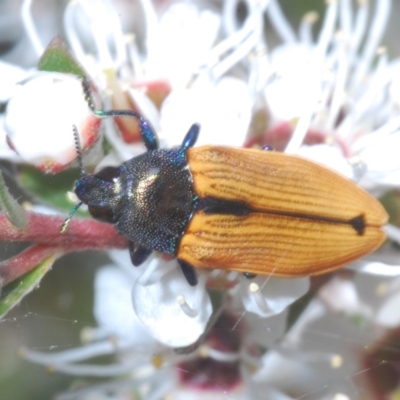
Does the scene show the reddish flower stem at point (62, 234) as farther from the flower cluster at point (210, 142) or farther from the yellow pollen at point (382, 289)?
the yellow pollen at point (382, 289)

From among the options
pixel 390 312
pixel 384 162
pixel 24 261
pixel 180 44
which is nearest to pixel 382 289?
pixel 390 312

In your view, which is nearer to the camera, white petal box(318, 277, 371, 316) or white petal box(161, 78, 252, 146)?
white petal box(161, 78, 252, 146)

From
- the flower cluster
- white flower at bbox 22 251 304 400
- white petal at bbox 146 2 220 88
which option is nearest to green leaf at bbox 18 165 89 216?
the flower cluster

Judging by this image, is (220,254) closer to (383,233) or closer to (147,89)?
(383,233)

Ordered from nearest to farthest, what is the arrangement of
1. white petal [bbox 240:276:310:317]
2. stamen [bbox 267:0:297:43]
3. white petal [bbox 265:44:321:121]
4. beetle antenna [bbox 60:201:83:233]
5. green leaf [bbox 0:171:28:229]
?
green leaf [bbox 0:171:28:229] < beetle antenna [bbox 60:201:83:233] < white petal [bbox 240:276:310:317] < white petal [bbox 265:44:321:121] < stamen [bbox 267:0:297:43]

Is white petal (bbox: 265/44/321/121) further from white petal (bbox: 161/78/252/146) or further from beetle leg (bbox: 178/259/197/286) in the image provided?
beetle leg (bbox: 178/259/197/286)

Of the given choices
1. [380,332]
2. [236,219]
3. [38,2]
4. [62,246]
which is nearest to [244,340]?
[380,332]

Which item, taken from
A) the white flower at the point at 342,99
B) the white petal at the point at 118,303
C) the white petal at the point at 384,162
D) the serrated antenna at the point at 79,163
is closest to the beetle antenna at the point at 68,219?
the serrated antenna at the point at 79,163
